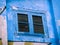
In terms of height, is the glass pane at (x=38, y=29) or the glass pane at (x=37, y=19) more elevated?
the glass pane at (x=37, y=19)

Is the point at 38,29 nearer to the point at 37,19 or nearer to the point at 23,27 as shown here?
the point at 37,19

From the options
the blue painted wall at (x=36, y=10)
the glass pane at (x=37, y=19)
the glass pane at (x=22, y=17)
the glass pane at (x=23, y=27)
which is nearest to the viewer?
the blue painted wall at (x=36, y=10)

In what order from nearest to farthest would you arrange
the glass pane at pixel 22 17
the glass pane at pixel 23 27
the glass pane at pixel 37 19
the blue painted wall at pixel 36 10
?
1. the blue painted wall at pixel 36 10
2. the glass pane at pixel 23 27
3. the glass pane at pixel 22 17
4. the glass pane at pixel 37 19

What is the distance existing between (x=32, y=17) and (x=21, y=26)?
66 cm

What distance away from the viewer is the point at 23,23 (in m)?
7.61

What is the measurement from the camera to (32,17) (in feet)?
25.7

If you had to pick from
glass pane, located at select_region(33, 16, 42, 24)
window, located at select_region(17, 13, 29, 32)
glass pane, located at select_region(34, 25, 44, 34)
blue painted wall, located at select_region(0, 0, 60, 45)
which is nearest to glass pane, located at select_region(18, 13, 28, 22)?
window, located at select_region(17, 13, 29, 32)

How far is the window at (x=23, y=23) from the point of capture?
24.6ft

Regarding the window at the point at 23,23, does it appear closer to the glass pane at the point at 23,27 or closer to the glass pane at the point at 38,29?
the glass pane at the point at 23,27

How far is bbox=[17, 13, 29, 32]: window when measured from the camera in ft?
24.6

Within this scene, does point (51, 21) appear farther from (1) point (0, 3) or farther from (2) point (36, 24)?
(1) point (0, 3)

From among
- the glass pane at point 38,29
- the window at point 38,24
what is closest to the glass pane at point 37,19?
the window at point 38,24

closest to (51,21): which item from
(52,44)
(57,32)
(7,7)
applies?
(57,32)

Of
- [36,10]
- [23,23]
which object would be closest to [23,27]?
[23,23]
